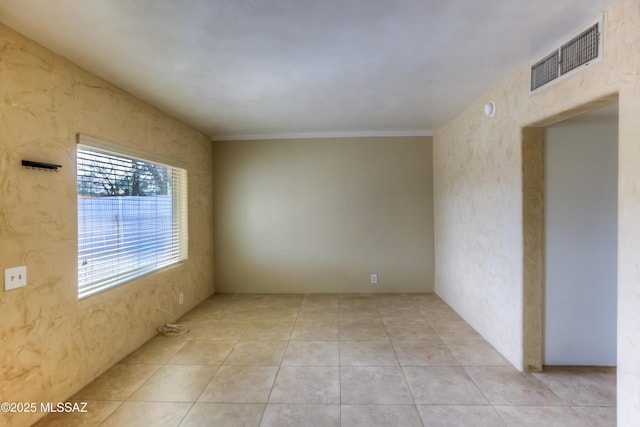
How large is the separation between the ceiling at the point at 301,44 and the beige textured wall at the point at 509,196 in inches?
12.0

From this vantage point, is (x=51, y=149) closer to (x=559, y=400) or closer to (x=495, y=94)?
(x=495, y=94)

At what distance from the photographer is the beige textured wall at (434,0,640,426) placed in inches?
61.2

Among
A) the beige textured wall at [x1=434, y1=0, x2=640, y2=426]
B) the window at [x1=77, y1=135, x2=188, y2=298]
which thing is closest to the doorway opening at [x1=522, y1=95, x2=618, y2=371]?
the beige textured wall at [x1=434, y1=0, x2=640, y2=426]

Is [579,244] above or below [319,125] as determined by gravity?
below

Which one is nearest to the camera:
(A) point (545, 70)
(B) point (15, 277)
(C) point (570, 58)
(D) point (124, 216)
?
(B) point (15, 277)

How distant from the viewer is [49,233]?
207cm

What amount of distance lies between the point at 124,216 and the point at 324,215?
273 cm

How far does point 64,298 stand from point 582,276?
4126mm

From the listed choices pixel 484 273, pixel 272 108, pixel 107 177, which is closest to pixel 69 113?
pixel 107 177

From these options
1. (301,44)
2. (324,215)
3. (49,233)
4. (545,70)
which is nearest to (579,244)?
(545,70)

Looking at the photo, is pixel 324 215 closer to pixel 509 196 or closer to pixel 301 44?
pixel 509 196

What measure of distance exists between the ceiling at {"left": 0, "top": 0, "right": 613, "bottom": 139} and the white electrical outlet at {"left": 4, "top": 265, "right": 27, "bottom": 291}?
4.83ft

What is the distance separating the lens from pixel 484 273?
314 cm

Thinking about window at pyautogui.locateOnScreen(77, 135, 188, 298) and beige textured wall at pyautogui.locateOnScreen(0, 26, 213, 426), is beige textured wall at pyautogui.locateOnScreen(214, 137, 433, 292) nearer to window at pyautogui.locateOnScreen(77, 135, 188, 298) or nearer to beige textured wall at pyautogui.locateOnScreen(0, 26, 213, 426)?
window at pyautogui.locateOnScreen(77, 135, 188, 298)
